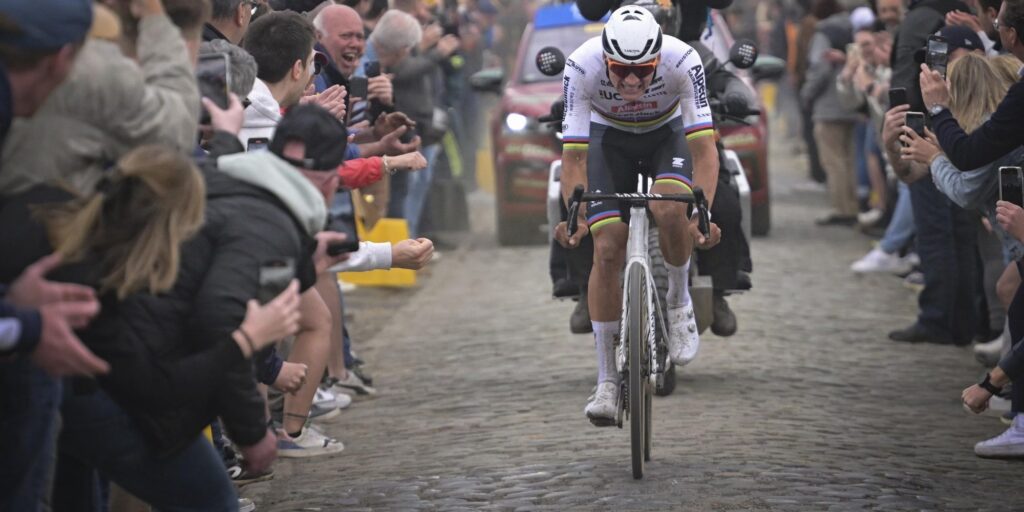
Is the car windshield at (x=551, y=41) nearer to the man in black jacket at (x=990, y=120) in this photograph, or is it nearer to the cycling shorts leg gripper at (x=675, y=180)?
the cycling shorts leg gripper at (x=675, y=180)

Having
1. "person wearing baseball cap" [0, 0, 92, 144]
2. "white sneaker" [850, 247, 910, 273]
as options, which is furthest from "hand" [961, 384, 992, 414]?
"white sneaker" [850, 247, 910, 273]

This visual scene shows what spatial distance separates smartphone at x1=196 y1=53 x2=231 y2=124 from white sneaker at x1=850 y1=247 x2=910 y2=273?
423 inches

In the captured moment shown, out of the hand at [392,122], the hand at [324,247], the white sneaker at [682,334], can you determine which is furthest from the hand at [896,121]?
the hand at [324,247]

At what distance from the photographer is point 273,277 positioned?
5062 mm

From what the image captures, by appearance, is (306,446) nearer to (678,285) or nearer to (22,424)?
(678,285)

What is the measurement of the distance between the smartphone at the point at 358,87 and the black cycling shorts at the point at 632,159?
142 cm

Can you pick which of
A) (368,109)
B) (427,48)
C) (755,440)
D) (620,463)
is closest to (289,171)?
(620,463)

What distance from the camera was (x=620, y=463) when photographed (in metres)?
8.36

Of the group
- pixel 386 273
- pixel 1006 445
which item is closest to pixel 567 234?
pixel 1006 445

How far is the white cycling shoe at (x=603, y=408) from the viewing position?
332 inches

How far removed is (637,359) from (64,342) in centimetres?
378

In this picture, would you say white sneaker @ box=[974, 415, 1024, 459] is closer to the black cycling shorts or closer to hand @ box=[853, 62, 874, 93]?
the black cycling shorts

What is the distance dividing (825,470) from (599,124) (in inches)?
89.6

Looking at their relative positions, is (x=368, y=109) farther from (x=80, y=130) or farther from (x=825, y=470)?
(x=80, y=130)
